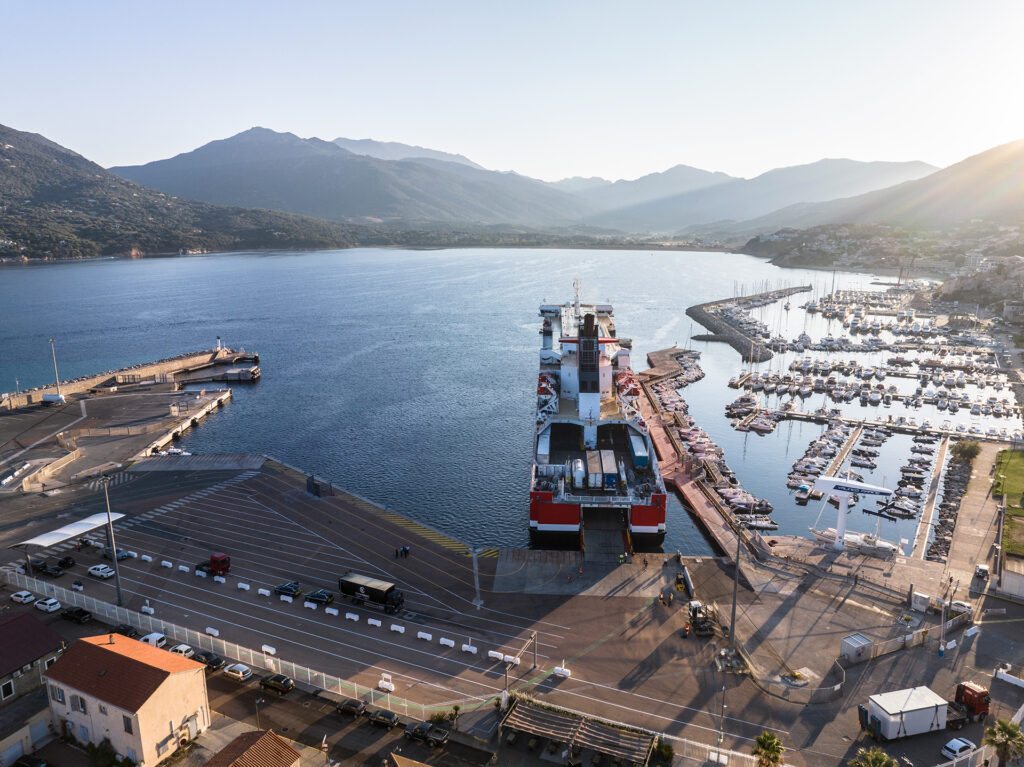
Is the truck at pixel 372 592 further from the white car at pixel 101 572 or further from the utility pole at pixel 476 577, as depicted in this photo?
the white car at pixel 101 572

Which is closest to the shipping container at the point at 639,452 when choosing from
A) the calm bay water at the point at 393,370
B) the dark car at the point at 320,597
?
the calm bay water at the point at 393,370

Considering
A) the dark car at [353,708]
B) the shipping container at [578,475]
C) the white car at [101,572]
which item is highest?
the shipping container at [578,475]

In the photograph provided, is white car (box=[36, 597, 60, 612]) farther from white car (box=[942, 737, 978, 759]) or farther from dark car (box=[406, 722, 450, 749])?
white car (box=[942, 737, 978, 759])

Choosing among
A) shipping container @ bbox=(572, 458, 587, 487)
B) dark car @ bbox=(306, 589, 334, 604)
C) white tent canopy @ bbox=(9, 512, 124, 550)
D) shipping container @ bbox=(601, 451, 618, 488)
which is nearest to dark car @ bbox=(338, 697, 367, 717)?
dark car @ bbox=(306, 589, 334, 604)

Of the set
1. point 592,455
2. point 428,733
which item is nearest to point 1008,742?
point 428,733

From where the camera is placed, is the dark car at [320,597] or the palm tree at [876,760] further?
the dark car at [320,597]

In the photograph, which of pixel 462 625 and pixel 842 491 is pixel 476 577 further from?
pixel 842 491

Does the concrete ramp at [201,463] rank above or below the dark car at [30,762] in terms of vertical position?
above
